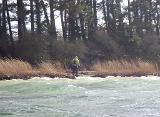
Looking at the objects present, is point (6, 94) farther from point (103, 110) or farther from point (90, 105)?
point (103, 110)

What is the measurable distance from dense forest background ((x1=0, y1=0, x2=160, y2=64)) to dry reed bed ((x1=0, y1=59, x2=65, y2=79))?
521cm

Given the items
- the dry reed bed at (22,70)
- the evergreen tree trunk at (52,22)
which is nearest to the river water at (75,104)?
the dry reed bed at (22,70)

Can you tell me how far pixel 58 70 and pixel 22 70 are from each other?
308 centimetres

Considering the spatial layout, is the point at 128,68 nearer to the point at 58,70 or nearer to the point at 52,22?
the point at 58,70

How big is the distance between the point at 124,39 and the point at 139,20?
8.05 metres

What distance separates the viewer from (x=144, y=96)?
52.8ft

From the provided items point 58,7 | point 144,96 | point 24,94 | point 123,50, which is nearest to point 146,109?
point 144,96

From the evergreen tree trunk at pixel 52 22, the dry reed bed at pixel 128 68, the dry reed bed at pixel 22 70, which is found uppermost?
the evergreen tree trunk at pixel 52 22

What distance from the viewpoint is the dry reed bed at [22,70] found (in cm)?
2634

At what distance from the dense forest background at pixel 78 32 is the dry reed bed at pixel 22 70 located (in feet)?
17.1

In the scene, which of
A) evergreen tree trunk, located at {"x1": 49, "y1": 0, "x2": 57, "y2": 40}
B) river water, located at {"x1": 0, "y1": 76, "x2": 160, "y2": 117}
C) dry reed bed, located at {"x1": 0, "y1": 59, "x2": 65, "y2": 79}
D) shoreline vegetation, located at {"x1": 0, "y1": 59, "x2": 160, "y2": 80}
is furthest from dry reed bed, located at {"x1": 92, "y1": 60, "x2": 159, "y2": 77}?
river water, located at {"x1": 0, "y1": 76, "x2": 160, "y2": 117}

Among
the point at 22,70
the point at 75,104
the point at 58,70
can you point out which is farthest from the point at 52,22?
the point at 75,104

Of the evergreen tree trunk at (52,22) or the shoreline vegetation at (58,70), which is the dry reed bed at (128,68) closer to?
the shoreline vegetation at (58,70)

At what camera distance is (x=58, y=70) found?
98.7 ft
